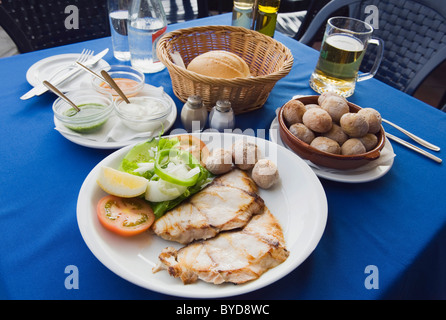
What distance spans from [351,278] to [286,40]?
140cm

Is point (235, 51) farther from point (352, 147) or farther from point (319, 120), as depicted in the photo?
point (352, 147)

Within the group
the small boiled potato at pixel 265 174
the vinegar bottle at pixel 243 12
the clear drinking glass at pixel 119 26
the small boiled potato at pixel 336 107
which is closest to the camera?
the small boiled potato at pixel 265 174

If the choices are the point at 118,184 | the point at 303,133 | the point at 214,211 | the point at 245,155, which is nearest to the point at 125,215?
the point at 118,184

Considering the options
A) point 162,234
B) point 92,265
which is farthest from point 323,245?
point 92,265

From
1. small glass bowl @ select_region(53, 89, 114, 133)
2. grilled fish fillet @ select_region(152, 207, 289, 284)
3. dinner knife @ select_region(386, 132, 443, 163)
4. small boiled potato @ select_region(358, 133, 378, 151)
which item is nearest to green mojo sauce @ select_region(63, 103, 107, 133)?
small glass bowl @ select_region(53, 89, 114, 133)

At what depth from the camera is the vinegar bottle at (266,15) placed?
1411 millimetres

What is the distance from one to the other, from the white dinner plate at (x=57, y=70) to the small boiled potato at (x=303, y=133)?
2.64ft

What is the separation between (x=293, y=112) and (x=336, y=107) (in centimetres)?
14

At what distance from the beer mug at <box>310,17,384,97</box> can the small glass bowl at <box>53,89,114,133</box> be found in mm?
858

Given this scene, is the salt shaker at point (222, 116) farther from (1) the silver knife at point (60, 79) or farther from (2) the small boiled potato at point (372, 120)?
(1) the silver knife at point (60, 79)

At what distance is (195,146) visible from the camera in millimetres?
948

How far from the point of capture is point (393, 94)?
139cm

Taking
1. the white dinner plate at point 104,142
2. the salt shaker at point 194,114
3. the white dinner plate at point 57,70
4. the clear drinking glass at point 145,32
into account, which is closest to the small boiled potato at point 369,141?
the salt shaker at point 194,114

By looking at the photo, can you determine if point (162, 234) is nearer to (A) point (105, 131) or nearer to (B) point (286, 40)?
(A) point (105, 131)
